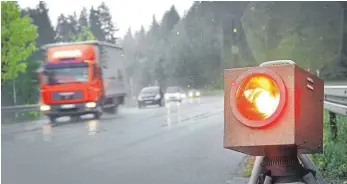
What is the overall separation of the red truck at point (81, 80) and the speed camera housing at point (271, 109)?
5.92 feet

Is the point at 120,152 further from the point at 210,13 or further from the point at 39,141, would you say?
the point at 210,13

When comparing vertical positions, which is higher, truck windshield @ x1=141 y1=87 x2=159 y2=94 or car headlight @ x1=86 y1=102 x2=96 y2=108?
truck windshield @ x1=141 y1=87 x2=159 y2=94

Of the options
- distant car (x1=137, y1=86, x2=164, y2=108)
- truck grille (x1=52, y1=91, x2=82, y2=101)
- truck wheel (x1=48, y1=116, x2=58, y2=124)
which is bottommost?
→ truck wheel (x1=48, y1=116, x2=58, y2=124)

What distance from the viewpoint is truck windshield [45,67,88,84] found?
399 centimetres

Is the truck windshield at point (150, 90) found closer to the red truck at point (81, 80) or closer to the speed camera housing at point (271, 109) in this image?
the red truck at point (81, 80)

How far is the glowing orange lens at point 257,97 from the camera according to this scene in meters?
1.59

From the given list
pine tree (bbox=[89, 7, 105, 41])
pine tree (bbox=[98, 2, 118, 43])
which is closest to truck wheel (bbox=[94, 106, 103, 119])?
pine tree (bbox=[89, 7, 105, 41])

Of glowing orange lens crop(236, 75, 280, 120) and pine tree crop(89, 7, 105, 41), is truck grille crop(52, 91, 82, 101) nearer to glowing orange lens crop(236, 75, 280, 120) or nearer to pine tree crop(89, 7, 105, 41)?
pine tree crop(89, 7, 105, 41)

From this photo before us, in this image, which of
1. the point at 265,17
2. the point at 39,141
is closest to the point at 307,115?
the point at 265,17

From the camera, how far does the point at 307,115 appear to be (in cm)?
161

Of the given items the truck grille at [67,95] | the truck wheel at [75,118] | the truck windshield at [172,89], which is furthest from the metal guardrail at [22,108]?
the truck windshield at [172,89]

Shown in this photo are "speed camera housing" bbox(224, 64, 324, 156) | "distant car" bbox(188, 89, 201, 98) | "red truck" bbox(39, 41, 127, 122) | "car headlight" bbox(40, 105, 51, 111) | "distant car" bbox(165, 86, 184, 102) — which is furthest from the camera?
"car headlight" bbox(40, 105, 51, 111)

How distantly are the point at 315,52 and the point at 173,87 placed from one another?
2.44ft

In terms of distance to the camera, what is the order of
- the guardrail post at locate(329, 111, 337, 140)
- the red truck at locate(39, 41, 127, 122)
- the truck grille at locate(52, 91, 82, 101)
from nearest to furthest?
the red truck at locate(39, 41, 127, 122)
the truck grille at locate(52, 91, 82, 101)
the guardrail post at locate(329, 111, 337, 140)
